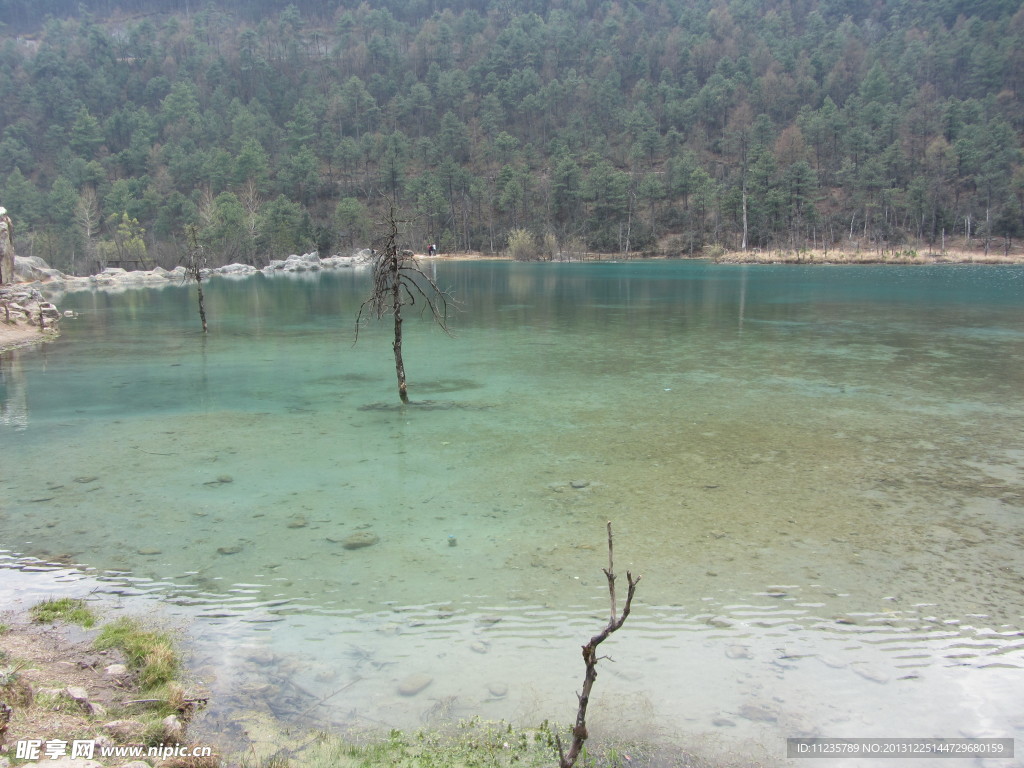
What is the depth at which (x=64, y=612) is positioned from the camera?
299 inches

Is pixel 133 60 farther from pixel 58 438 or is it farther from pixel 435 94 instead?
pixel 58 438

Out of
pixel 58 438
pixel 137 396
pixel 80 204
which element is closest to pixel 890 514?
pixel 58 438

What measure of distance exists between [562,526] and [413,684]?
4.13 m

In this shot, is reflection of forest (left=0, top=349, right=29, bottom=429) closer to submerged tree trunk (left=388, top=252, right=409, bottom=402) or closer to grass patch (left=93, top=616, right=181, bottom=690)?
submerged tree trunk (left=388, top=252, right=409, bottom=402)

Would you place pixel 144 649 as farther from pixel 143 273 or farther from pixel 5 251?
pixel 143 273

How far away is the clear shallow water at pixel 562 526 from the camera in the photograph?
6.53 meters

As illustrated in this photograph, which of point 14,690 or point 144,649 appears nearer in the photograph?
point 14,690

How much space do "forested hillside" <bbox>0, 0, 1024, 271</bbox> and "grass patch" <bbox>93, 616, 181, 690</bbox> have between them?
90673 millimetres

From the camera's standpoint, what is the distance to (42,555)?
9406mm

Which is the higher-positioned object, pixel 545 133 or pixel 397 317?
pixel 545 133

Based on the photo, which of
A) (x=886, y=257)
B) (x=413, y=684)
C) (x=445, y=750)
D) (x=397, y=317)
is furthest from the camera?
(x=886, y=257)

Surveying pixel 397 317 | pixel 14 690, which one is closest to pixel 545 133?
pixel 397 317

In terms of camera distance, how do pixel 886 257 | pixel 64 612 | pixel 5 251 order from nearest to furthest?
pixel 64 612
pixel 5 251
pixel 886 257

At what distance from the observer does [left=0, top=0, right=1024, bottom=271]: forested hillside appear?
10194 centimetres
